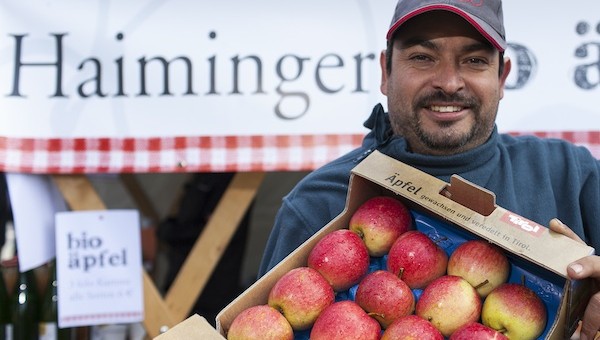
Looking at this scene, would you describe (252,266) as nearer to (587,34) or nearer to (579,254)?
(587,34)

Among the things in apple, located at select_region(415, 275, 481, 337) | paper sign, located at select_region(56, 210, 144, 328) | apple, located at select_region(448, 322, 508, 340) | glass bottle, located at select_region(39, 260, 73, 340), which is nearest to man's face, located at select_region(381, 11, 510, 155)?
apple, located at select_region(415, 275, 481, 337)

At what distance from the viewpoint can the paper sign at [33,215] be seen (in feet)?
9.35

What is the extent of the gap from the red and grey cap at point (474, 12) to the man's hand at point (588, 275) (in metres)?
0.50

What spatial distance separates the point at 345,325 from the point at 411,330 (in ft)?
0.37

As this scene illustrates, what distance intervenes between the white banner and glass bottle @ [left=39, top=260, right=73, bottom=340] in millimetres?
633

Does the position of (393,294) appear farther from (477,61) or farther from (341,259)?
(477,61)

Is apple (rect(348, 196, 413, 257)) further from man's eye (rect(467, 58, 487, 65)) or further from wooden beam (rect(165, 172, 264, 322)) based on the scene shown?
wooden beam (rect(165, 172, 264, 322))

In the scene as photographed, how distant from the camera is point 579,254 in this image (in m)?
1.25

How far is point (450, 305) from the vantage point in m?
1.31

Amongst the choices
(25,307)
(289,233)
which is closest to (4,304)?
(25,307)

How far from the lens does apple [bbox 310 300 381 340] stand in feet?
4.18

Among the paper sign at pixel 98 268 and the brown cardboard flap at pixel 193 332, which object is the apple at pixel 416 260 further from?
the paper sign at pixel 98 268

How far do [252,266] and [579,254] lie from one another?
11.9 feet

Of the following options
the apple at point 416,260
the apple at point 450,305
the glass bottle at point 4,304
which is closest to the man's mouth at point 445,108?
the apple at point 416,260
